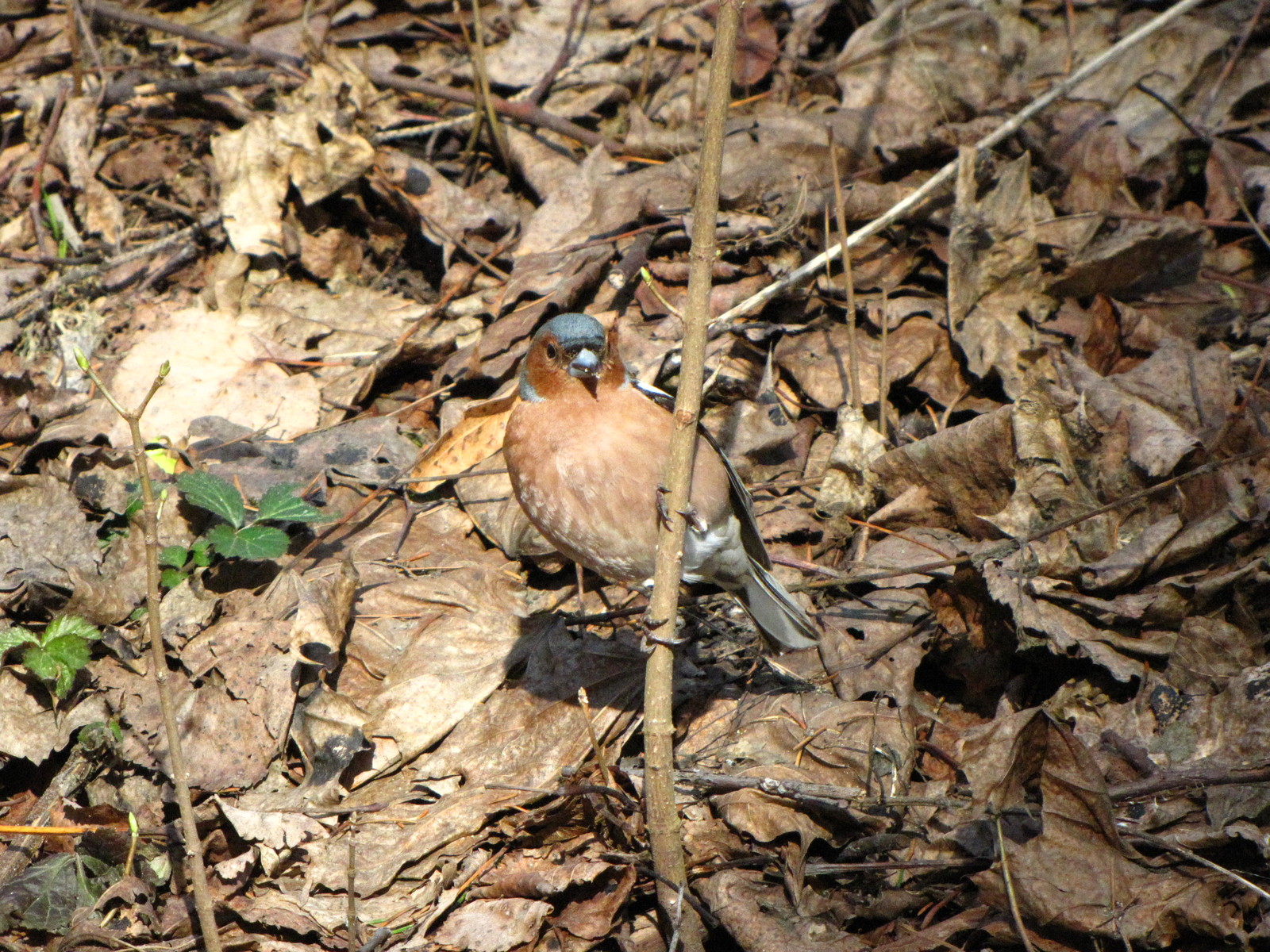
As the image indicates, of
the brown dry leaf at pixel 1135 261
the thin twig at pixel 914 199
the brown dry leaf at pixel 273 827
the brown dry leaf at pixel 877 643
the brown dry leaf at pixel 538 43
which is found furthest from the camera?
the brown dry leaf at pixel 538 43

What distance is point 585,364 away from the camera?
3.87 metres

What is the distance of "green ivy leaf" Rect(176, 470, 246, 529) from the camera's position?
4.68 meters

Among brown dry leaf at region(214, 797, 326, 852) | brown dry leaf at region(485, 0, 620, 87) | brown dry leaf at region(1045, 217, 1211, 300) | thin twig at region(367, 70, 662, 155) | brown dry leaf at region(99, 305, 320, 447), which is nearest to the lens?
brown dry leaf at region(214, 797, 326, 852)

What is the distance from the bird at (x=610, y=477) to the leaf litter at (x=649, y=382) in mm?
344

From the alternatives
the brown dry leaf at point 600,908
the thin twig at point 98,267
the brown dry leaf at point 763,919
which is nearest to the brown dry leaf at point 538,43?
the thin twig at point 98,267

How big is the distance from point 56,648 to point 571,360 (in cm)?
236

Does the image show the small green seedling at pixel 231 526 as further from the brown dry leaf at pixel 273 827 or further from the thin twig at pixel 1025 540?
the thin twig at pixel 1025 540

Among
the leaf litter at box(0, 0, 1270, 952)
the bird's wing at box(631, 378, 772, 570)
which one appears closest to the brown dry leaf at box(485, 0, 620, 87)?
the leaf litter at box(0, 0, 1270, 952)

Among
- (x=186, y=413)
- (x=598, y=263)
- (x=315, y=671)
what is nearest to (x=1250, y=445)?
(x=598, y=263)

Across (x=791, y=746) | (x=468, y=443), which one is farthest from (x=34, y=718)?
(x=791, y=746)

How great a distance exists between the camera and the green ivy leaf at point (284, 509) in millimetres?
4699

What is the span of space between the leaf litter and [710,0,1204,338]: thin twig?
0.43 ft

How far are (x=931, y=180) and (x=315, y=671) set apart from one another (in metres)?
3.95

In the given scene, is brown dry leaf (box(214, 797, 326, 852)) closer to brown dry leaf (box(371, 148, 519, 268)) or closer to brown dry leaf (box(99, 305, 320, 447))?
brown dry leaf (box(99, 305, 320, 447))
